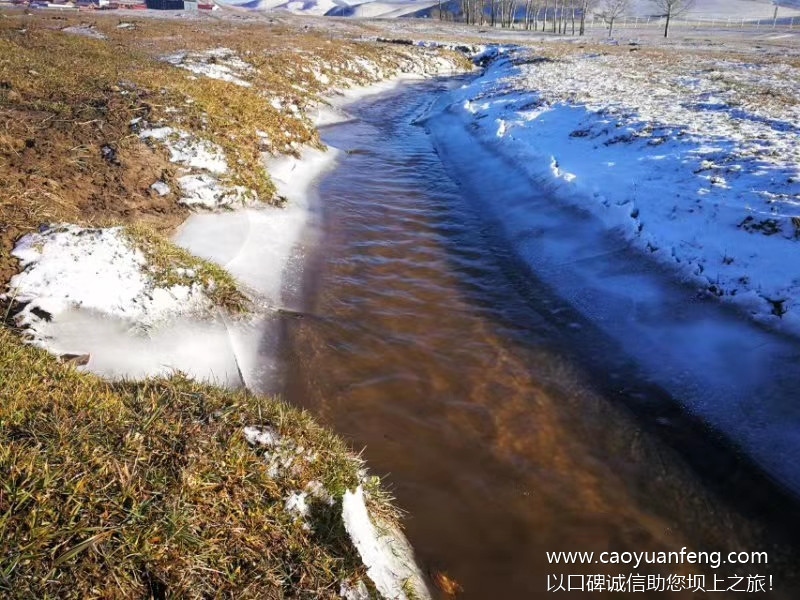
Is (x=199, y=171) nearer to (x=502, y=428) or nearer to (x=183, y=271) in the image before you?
(x=183, y=271)

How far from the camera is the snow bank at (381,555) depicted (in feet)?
12.4

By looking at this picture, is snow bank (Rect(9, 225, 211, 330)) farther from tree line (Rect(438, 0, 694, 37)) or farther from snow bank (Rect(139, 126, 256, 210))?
tree line (Rect(438, 0, 694, 37))

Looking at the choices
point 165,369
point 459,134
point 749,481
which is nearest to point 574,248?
point 749,481

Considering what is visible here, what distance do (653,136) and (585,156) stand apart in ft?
6.24

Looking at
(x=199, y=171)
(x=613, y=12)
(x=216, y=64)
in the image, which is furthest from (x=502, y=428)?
(x=613, y=12)

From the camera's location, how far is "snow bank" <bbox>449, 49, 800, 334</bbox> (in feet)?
24.7

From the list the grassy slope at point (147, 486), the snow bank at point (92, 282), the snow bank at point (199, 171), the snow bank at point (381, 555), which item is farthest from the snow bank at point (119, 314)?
the snow bank at point (199, 171)

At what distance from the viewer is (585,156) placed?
1309 cm

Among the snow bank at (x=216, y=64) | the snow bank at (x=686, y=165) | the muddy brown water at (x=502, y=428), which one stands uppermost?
the snow bank at (x=216, y=64)

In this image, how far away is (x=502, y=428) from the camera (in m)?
6.12

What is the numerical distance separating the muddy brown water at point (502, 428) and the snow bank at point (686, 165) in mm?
2229

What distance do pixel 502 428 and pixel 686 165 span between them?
8283 millimetres

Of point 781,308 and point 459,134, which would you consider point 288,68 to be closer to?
point 459,134

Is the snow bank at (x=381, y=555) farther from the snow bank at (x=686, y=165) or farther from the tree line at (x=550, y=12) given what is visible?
the tree line at (x=550, y=12)
